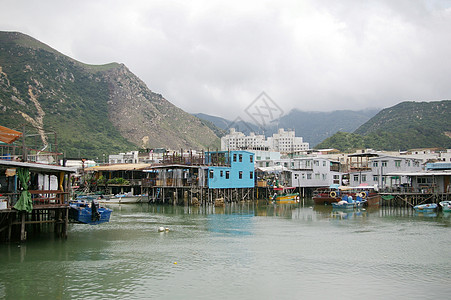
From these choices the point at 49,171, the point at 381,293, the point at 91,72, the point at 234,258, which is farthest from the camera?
the point at 91,72

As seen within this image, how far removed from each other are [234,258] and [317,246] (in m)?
5.99

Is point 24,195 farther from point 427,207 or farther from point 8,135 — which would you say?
point 427,207

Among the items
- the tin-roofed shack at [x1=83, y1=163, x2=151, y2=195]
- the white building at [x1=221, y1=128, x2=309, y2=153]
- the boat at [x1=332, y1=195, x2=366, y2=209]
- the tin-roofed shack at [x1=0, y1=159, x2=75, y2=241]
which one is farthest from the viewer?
the white building at [x1=221, y1=128, x2=309, y2=153]

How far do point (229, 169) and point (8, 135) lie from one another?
3262 centimetres

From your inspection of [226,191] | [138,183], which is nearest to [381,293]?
[226,191]

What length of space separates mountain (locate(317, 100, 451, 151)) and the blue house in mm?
57637

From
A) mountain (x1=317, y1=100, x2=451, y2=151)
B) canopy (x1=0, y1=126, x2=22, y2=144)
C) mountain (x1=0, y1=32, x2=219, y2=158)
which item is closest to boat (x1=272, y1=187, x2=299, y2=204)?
canopy (x1=0, y1=126, x2=22, y2=144)

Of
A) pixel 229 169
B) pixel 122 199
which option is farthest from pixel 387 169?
pixel 122 199

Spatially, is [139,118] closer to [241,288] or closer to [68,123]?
[68,123]

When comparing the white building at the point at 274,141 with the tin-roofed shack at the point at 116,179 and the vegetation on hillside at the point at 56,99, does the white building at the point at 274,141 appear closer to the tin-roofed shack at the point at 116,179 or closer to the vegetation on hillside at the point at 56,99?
the vegetation on hillside at the point at 56,99

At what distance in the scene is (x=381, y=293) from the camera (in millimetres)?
15398

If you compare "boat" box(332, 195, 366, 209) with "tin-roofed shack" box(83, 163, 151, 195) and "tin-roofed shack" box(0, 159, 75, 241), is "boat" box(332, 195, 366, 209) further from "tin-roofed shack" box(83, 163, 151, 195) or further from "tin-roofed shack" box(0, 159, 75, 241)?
"tin-roofed shack" box(0, 159, 75, 241)

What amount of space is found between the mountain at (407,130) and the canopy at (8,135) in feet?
305

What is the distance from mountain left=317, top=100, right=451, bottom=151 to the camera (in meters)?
103
